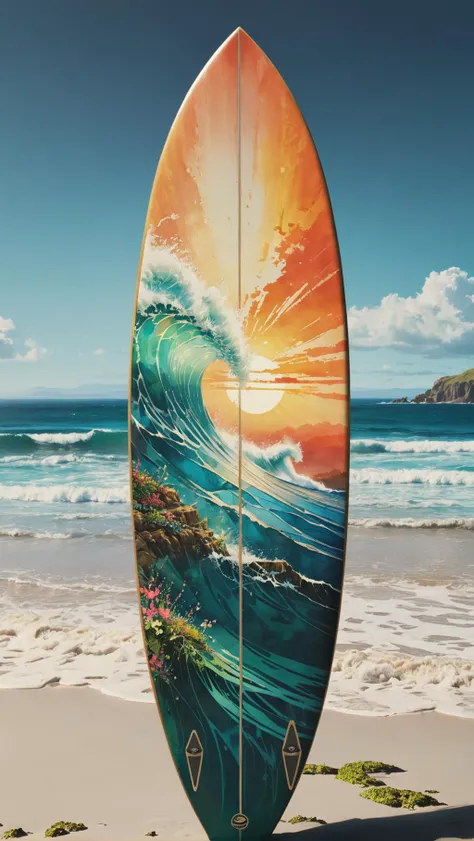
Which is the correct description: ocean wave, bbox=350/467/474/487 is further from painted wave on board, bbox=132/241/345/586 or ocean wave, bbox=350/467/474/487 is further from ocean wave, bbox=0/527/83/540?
painted wave on board, bbox=132/241/345/586

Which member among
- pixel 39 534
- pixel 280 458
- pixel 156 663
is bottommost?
pixel 39 534

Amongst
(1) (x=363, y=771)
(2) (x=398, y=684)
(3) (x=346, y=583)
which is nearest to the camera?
(1) (x=363, y=771)

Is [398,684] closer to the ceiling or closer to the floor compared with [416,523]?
closer to the ceiling

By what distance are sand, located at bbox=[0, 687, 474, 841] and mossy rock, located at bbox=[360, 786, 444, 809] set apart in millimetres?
44

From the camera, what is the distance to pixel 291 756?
7.79 feet

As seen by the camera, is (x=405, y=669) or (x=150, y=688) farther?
(x=405, y=669)

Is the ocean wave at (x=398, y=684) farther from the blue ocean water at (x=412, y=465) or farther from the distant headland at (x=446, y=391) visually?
the distant headland at (x=446, y=391)

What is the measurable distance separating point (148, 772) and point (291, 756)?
901mm

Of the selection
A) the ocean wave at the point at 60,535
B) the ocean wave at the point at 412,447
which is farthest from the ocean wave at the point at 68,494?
the ocean wave at the point at 412,447

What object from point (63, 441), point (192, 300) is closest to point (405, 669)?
point (192, 300)

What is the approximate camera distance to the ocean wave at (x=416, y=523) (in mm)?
10078

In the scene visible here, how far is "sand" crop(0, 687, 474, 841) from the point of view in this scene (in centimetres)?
250

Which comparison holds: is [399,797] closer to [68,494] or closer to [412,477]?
[68,494]

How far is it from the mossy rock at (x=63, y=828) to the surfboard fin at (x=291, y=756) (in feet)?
2.59
